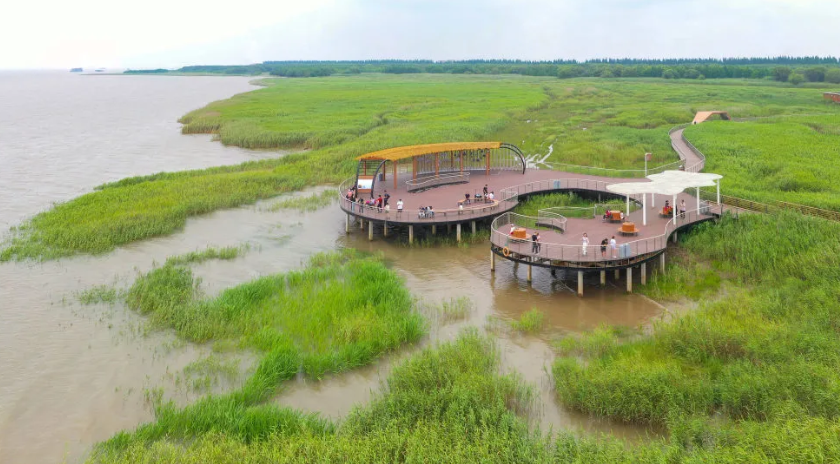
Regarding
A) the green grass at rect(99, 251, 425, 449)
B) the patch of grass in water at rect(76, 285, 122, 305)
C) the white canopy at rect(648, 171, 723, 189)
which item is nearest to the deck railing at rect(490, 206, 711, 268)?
the white canopy at rect(648, 171, 723, 189)

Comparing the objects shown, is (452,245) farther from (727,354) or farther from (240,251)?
(727,354)

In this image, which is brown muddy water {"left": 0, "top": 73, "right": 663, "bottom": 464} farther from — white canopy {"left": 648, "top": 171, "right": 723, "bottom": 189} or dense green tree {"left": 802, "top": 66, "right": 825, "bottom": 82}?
dense green tree {"left": 802, "top": 66, "right": 825, "bottom": 82}

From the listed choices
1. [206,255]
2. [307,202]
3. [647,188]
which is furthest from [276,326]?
[307,202]

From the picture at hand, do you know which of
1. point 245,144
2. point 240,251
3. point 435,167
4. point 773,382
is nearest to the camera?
point 773,382

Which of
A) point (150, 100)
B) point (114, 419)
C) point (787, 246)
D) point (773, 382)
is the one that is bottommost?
point (114, 419)

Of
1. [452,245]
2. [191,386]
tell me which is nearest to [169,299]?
[191,386]

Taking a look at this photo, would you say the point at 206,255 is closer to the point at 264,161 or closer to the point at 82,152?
the point at 264,161
